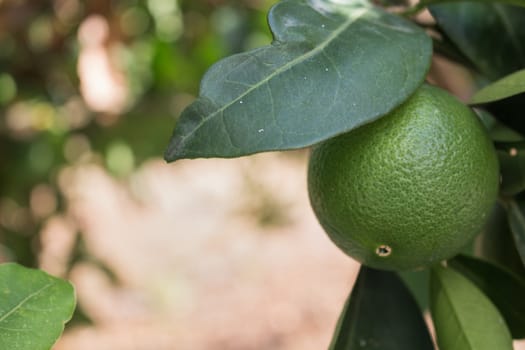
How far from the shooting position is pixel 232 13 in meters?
2.05

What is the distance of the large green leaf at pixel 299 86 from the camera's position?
1.66 feet

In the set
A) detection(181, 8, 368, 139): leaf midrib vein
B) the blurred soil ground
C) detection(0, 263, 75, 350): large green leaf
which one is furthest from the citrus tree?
the blurred soil ground

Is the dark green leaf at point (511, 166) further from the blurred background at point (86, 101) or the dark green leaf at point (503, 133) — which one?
the blurred background at point (86, 101)

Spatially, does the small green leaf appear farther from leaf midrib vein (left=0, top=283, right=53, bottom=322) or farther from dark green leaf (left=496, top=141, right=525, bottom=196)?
leaf midrib vein (left=0, top=283, right=53, bottom=322)

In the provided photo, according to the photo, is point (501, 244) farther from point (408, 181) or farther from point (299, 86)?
point (299, 86)

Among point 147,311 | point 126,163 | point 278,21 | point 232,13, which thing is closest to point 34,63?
point 126,163

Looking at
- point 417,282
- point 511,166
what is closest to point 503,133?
point 511,166

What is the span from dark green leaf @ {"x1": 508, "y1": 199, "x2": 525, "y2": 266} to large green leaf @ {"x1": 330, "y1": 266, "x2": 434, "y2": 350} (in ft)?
0.49

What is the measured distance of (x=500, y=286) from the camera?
72cm

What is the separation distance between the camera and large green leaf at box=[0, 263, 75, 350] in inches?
20.9

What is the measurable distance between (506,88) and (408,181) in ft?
0.40

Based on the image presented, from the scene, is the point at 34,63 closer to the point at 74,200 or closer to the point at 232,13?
the point at 74,200

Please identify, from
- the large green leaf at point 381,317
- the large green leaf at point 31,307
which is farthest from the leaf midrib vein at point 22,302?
the large green leaf at point 381,317

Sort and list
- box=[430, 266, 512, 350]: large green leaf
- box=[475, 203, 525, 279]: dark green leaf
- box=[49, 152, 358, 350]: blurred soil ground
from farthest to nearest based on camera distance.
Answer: box=[49, 152, 358, 350]: blurred soil ground
box=[475, 203, 525, 279]: dark green leaf
box=[430, 266, 512, 350]: large green leaf
